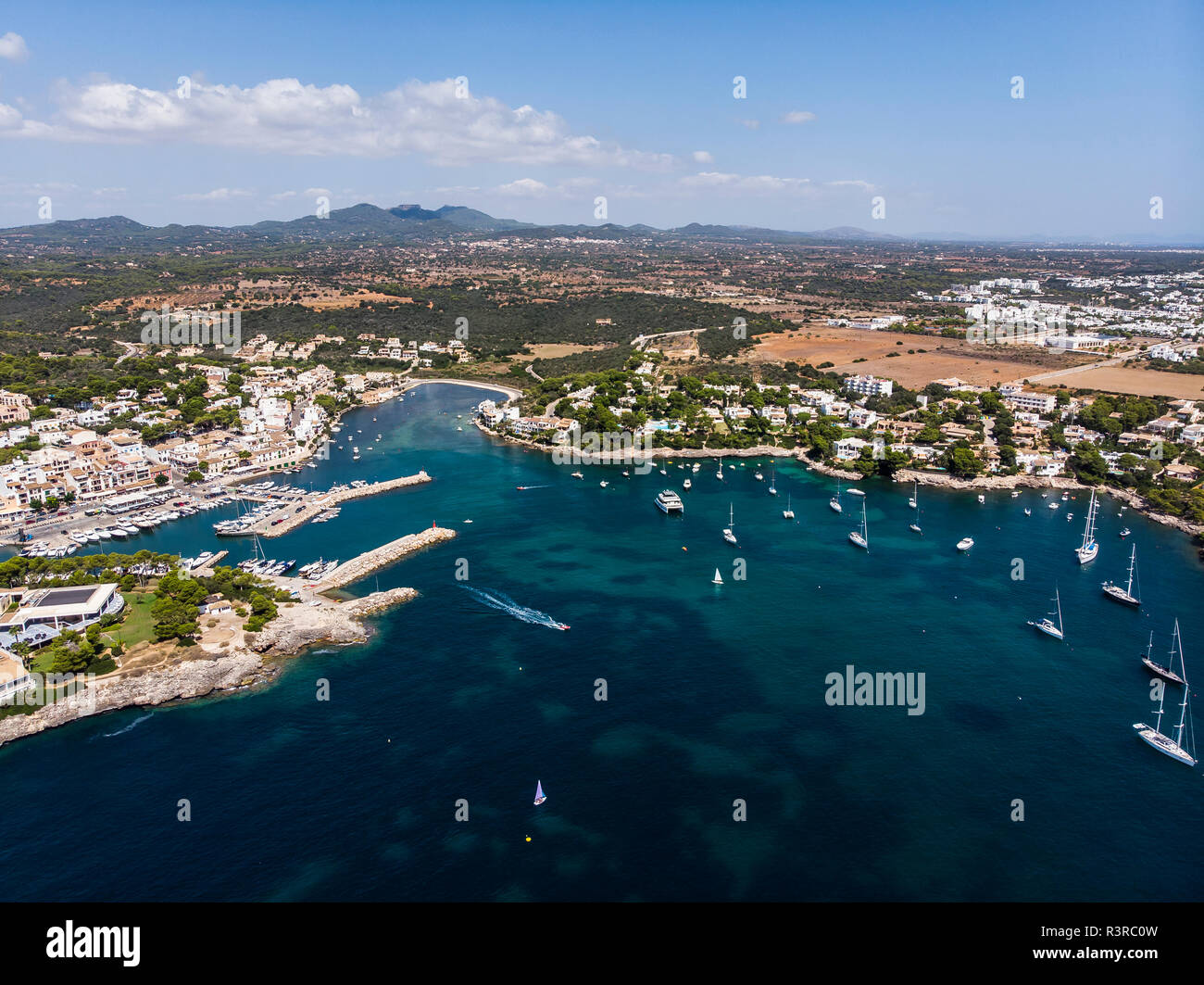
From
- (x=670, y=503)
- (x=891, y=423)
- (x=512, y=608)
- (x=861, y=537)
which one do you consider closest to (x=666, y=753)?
(x=512, y=608)

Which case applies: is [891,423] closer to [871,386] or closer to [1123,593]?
[871,386]

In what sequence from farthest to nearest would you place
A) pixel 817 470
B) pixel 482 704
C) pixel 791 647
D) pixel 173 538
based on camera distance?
1. pixel 817 470
2. pixel 173 538
3. pixel 791 647
4. pixel 482 704

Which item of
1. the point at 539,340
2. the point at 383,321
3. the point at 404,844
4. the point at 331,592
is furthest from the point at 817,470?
the point at 383,321

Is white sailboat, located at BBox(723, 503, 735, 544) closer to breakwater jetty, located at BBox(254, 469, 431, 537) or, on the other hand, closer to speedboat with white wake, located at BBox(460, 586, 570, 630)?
speedboat with white wake, located at BBox(460, 586, 570, 630)

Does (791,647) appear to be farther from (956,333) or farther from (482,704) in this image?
(956,333)

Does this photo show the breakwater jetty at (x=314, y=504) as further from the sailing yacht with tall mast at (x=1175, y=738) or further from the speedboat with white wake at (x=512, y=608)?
the sailing yacht with tall mast at (x=1175, y=738)

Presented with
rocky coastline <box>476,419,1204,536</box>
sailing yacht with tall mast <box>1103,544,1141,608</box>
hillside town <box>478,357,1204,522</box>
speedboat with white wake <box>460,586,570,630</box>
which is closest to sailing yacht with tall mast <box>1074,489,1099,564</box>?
sailing yacht with tall mast <box>1103,544,1141,608</box>
